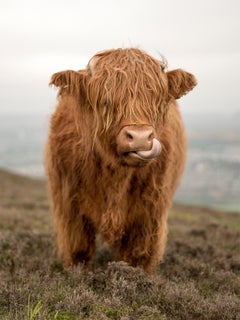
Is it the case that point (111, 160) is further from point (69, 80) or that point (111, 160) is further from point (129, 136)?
point (69, 80)

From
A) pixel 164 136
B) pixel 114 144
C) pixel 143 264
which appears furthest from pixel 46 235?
pixel 114 144

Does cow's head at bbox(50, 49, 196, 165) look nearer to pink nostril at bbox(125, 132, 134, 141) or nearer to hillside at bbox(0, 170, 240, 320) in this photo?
pink nostril at bbox(125, 132, 134, 141)

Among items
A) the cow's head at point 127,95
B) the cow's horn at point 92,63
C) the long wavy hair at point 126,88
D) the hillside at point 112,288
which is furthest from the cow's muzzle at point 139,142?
the hillside at point 112,288

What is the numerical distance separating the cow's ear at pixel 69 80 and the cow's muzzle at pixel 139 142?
2.71 ft

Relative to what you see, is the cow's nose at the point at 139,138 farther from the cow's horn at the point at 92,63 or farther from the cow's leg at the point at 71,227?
the cow's leg at the point at 71,227

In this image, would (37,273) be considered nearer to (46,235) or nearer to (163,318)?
(163,318)

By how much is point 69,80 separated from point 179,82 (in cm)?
102

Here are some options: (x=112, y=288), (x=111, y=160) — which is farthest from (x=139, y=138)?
(x=112, y=288)

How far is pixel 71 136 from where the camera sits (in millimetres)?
4863

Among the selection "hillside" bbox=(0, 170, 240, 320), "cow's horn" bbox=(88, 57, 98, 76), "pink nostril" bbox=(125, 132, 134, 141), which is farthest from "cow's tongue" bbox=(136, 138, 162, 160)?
"hillside" bbox=(0, 170, 240, 320)

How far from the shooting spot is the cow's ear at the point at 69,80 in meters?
4.28

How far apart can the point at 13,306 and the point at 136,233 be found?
1.78m

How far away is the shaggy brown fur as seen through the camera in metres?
3.94

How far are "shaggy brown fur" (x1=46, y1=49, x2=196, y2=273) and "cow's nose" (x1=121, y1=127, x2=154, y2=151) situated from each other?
11 centimetres
